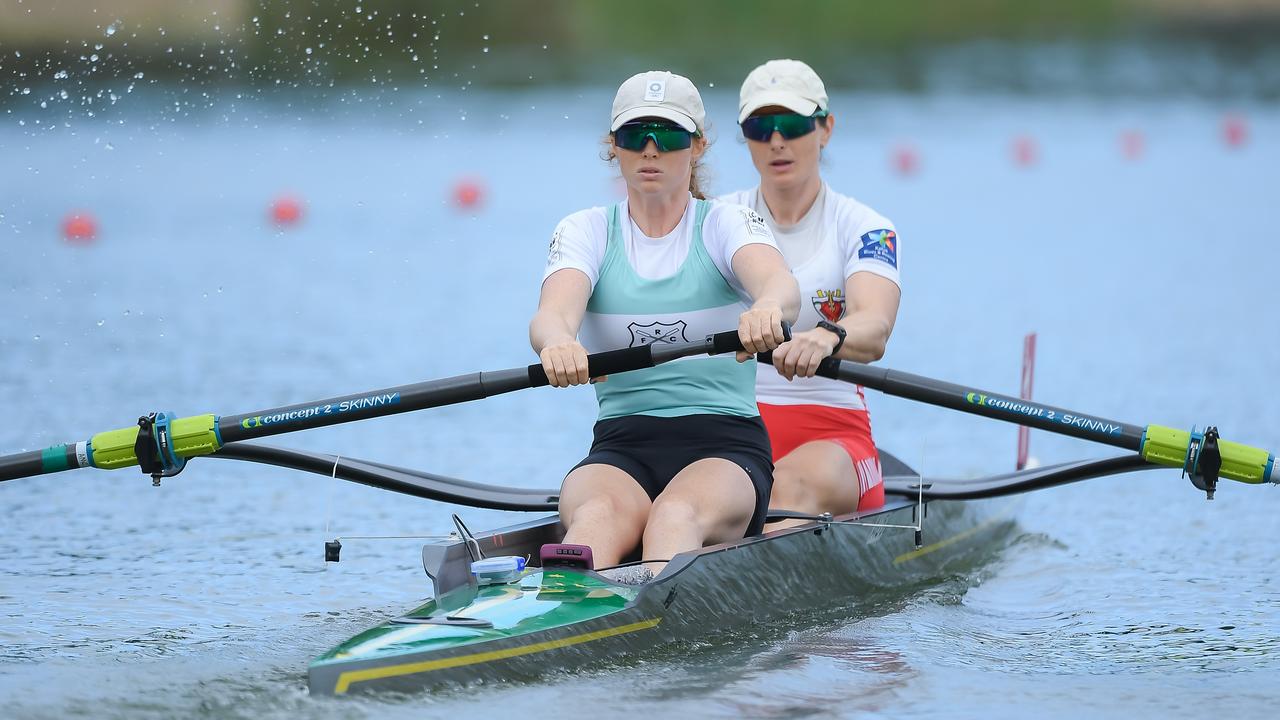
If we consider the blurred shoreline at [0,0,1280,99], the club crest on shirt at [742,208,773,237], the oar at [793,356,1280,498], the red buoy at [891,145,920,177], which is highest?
the blurred shoreline at [0,0,1280,99]

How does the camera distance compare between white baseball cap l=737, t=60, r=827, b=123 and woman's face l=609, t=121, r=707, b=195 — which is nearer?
woman's face l=609, t=121, r=707, b=195

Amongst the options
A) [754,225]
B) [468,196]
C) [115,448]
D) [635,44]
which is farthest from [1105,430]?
[635,44]

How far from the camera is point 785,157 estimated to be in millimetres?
6527

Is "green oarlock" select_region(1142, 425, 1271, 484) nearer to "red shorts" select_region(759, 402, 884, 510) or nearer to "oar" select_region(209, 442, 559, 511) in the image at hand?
"red shorts" select_region(759, 402, 884, 510)

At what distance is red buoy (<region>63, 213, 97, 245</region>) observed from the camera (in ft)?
62.6

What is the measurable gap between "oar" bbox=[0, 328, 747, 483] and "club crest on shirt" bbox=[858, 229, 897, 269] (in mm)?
1271

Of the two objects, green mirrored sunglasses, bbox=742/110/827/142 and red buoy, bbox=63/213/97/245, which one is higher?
red buoy, bbox=63/213/97/245

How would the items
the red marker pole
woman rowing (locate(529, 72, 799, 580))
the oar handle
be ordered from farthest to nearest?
the red marker pole, woman rowing (locate(529, 72, 799, 580)), the oar handle

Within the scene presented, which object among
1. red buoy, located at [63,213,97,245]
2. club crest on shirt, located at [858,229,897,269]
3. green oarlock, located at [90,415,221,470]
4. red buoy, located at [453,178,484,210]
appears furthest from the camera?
red buoy, located at [453,178,484,210]

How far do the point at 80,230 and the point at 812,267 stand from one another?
14728 millimetres

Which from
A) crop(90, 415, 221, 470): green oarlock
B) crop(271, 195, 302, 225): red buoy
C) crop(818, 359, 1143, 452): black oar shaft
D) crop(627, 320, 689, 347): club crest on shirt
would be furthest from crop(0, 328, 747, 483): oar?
crop(271, 195, 302, 225): red buoy

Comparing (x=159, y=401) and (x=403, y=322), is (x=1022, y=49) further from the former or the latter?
(x=159, y=401)

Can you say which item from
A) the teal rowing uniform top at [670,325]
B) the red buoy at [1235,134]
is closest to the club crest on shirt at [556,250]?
the teal rowing uniform top at [670,325]

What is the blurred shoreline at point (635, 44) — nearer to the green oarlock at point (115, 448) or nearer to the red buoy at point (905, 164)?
the red buoy at point (905, 164)
